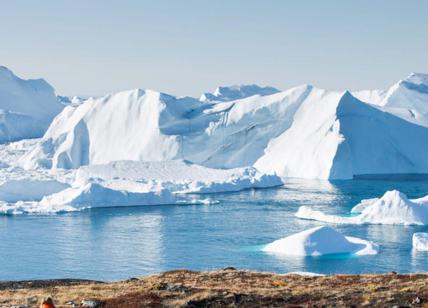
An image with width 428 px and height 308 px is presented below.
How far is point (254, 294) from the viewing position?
50.2ft

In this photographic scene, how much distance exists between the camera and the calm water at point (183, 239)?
36.6 metres

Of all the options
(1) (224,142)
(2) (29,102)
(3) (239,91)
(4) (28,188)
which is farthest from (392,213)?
(3) (239,91)

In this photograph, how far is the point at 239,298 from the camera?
48.3ft

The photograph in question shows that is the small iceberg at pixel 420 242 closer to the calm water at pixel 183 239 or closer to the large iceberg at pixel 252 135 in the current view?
→ the calm water at pixel 183 239

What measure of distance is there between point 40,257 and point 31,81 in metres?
98.6

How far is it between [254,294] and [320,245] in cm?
2554

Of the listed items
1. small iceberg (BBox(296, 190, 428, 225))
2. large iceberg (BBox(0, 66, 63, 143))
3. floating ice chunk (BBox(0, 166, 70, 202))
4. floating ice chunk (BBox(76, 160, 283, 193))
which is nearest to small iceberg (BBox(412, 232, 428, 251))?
small iceberg (BBox(296, 190, 428, 225))

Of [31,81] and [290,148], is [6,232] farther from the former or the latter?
[31,81]

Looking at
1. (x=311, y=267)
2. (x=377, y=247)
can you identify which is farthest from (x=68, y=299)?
(x=377, y=247)

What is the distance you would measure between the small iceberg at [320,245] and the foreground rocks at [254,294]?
20492mm

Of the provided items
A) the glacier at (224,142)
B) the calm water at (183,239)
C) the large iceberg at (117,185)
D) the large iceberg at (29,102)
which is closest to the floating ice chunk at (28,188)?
the large iceberg at (117,185)

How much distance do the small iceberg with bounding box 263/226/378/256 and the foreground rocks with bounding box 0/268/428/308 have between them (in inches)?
807

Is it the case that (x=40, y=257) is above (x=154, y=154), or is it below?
below

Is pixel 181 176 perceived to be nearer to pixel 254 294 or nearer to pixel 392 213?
pixel 392 213
